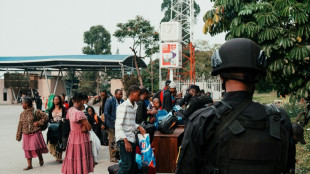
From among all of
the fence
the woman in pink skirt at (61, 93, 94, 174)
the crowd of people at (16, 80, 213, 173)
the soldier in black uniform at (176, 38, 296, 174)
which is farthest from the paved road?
the fence

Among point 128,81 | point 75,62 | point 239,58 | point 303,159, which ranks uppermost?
point 75,62

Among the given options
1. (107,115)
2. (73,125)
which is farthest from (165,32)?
(73,125)

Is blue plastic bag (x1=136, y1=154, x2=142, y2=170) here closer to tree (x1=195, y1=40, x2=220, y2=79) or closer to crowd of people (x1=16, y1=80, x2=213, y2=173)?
crowd of people (x1=16, y1=80, x2=213, y2=173)

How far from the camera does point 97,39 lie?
48812mm

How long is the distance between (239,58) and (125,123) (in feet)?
11.2

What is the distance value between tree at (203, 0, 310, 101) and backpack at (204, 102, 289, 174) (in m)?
4.60

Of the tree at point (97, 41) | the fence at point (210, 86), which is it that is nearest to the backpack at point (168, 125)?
the fence at point (210, 86)

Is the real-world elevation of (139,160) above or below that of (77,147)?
below

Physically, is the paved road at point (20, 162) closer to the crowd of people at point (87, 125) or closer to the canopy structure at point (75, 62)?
the crowd of people at point (87, 125)

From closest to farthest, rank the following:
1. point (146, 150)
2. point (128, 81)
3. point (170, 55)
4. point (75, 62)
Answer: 1. point (146, 150)
2. point (170, 55)
3. point (128, 81)
4. point (75, 62)

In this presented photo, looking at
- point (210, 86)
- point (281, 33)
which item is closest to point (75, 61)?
point (210, 86)

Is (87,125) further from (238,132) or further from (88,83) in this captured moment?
(88,83)

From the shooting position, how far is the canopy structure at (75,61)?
1166 inches

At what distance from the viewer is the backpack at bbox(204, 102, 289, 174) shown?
1676 mm
